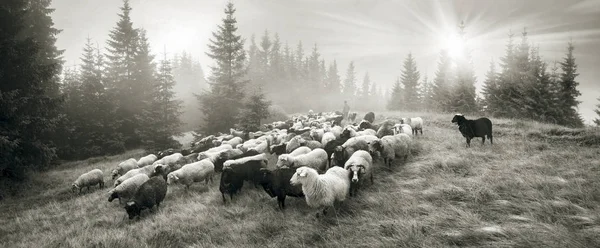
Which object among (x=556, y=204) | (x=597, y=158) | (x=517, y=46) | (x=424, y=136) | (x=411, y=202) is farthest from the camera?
(x=517, y=46)

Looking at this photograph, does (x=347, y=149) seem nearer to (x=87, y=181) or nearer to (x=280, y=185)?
(x=280, y=185)

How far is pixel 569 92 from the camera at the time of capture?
95.9 feet

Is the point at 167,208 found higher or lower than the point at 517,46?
lower

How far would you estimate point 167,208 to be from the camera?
876cm

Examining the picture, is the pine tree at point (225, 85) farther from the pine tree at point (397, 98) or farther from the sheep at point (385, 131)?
the pine tree at point (397, 98)

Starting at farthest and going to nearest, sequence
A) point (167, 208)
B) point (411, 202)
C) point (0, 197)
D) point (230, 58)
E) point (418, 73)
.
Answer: point (418, 73), point (230, 58), point (0, 197), point (167, 208), point (411, 202)

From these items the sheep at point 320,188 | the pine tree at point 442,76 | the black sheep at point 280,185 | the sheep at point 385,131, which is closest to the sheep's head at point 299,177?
the sheep at point 320,188

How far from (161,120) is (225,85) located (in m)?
7.21

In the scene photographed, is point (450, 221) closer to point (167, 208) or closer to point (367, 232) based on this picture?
point (367, 232)

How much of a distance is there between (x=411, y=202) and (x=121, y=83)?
96.3ft

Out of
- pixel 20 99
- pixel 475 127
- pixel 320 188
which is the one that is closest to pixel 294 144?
pixel 320 188

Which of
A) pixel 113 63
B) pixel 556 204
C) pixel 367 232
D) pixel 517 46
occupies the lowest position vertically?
pixel 367 232

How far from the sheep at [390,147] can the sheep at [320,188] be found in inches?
131

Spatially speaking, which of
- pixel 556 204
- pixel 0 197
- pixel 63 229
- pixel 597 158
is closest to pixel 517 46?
pixel 597 158
